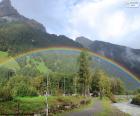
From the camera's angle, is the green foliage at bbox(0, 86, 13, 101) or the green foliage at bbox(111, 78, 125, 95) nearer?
the green foliage at bbox(0, 86, 13, 101)

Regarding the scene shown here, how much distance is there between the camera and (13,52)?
186250 mm

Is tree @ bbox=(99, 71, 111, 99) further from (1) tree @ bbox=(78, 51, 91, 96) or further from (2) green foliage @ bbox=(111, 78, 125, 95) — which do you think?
(1) tree @ bbox=(78, 51, 91, 96)

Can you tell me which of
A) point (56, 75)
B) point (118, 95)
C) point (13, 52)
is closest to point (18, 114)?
point (56, 75)

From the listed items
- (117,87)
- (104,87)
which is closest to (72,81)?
(104,87)

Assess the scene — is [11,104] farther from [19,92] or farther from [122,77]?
[122,77]

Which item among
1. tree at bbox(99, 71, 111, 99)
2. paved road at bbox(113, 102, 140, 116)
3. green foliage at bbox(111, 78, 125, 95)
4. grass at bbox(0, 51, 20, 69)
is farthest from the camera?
green foliage at bbox(111, 78, 125, 95)

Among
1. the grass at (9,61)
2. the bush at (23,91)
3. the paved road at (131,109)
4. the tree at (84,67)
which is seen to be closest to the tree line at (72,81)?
the tree at (84,67)

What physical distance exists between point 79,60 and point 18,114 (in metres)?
71.0

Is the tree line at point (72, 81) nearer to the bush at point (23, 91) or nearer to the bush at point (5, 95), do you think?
the bush at point (23, 91)

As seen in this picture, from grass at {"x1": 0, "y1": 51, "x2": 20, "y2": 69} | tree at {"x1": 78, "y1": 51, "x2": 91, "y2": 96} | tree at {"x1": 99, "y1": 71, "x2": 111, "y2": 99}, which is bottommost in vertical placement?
tree at {"x1": 99, "y1": 71, "x2": 111, "y2": 99}

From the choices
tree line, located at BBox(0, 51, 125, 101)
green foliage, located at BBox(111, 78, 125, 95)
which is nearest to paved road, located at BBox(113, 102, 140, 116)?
tree line, located at BBox(0, 51, 125, 101)

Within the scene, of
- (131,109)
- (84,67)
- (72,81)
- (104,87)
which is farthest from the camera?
(72,81)

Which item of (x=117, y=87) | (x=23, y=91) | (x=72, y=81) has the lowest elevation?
(x=23, y=91)

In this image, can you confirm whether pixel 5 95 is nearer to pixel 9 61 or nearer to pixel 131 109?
pixel 131 109
